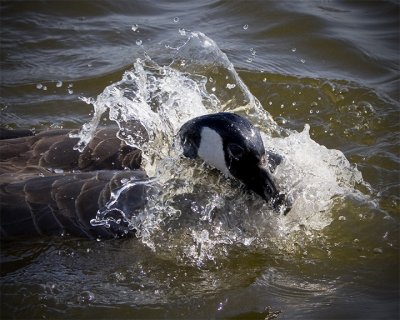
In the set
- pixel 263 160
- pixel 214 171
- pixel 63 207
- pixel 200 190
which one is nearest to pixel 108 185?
pixel 63 207

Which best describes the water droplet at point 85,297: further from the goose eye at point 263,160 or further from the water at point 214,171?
the goose eye at point 263,160

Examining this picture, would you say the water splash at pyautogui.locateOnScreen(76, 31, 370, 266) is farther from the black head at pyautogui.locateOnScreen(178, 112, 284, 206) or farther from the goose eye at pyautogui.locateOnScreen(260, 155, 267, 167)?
the goose eye at pyautogui.locateOnScreen(260, 155, 267, 167)

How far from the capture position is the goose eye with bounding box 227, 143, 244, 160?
445cm

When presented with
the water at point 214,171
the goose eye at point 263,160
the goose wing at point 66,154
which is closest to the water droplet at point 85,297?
the water at point 214,171

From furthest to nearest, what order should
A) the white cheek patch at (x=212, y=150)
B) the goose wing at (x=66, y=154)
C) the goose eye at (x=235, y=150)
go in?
the goose wing at (x=66, y=154) → the white cheek patch at (x=212, y=150) → the goose eye at (x=235, y=150)

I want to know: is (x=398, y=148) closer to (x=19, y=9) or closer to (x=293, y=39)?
(x=293, y=39)

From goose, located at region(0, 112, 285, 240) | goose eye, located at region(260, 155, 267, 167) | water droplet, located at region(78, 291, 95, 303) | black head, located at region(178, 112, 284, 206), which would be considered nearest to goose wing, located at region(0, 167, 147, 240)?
goose, located at region(0, 112, 285, 240)

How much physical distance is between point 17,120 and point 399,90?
13.1 feet

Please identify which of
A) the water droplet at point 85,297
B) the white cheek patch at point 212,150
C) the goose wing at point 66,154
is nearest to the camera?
the water droplet at point 85,297

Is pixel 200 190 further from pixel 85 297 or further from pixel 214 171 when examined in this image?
pixel 85 297

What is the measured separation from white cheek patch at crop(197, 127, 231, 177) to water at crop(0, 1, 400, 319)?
0.50 feet

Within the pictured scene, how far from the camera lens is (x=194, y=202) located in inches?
187

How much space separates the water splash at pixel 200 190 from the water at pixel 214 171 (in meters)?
0.01

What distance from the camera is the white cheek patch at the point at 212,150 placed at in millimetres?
4570
